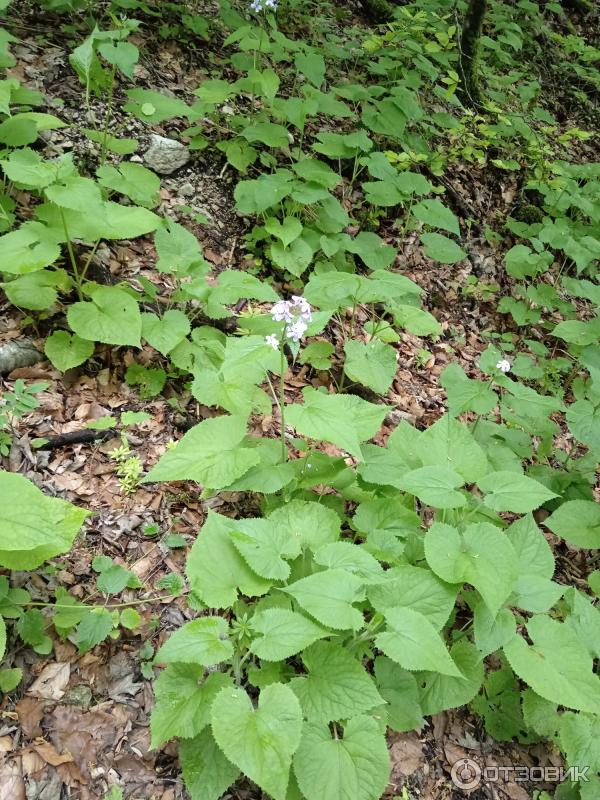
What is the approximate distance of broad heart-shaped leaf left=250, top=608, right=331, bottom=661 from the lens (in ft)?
7.09

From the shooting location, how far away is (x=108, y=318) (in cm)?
351

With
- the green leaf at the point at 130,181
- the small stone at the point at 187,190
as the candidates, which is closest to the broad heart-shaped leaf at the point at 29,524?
the green leaf at the point at 130,181

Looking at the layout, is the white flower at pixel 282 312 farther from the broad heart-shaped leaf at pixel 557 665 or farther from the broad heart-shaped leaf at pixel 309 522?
the broad heart-shaped leaf at pixel 557 665

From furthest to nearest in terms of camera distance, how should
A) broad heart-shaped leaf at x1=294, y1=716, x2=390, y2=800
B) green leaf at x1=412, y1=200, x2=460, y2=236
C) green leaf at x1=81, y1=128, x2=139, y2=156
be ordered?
green leaf at x1=412, y1=200, x2=460, y2=236 → green leaf at x1=81, y1=128, x2=139, y2=156 → broad heart-shaped leaf at x1=294, y1=716, x2=390, y2=800

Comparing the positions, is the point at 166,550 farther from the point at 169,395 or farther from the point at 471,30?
the point at 471,30

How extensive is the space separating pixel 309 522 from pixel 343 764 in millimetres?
1045

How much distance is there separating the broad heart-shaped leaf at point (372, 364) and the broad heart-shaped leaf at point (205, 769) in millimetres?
2361

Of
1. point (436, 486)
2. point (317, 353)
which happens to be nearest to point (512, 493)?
point (436, 486)

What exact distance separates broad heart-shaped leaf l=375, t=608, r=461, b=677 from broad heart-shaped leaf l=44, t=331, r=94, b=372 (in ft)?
7.84

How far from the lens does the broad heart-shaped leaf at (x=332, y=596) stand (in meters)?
2.23

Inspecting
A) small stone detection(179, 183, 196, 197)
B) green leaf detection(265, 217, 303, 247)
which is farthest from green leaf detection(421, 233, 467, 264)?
small stone detection(179, 183, 196, 197)

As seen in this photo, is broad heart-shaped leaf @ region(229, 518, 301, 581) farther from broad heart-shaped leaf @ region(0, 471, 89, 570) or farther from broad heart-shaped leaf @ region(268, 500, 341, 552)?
broad heart-shaped leaf @ region(0, 471, 89, 570)

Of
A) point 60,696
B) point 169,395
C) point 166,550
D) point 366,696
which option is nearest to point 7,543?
point 60,696

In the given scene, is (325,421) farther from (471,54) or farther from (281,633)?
(471,54)
